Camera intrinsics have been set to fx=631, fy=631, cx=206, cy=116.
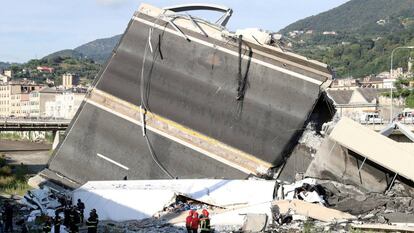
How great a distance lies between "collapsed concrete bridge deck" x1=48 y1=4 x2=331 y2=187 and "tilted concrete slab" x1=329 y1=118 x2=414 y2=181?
1154 mm

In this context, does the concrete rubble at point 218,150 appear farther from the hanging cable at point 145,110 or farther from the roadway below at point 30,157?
the roadway below at point 30,157

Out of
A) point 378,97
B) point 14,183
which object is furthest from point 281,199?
point 378,97

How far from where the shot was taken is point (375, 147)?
666 inches

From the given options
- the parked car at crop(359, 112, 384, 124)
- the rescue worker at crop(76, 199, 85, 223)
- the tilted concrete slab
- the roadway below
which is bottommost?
the roadway below

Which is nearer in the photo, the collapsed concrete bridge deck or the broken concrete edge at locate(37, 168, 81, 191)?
the collapsed concrete bridge deck

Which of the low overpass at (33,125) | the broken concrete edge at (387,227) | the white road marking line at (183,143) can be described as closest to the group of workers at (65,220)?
the white road marking line at (183,143)

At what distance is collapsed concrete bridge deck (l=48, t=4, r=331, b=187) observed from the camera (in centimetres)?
1784

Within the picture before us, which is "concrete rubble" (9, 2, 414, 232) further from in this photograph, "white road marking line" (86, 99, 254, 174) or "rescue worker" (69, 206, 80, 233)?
"rescue worker" (69, 206, 80, 233)

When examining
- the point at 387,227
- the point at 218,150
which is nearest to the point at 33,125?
the point at 218,150

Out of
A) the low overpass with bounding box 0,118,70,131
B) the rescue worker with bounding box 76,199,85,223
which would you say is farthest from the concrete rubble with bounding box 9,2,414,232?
the low overpass with bounding box 0,118,70,131

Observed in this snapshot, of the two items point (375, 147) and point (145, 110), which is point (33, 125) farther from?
point (375, 147)

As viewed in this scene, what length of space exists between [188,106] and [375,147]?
17.8 ft

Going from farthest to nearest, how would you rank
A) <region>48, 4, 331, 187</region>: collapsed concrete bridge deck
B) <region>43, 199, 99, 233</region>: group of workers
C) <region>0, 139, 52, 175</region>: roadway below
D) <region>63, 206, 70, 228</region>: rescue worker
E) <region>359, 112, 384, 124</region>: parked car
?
<region>0, 139, 52, 175</region>: roadway below → <region>359, 112, 384, 124</region>: parked car → <region>48, 4, 331, 187</region>: collapsed concrete bridge deck → <region>63, 206, 70, 228</region>: rescue worker → <region>43, 199, 99, 233</region>: group of workers

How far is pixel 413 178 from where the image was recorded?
16.7 meters
